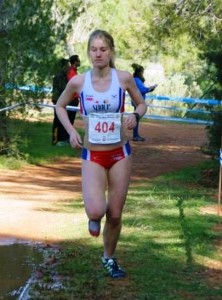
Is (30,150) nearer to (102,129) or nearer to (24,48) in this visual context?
(24,48)

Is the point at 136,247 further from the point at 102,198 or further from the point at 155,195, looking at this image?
the point at 155,195

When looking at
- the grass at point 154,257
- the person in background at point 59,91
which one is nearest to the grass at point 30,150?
the person in background at point 59,91

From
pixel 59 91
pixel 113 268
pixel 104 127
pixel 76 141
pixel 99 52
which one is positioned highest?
pixel 99 52

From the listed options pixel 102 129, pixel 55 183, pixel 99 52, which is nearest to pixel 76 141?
pixel 102 129

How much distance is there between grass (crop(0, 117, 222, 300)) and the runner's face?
169 cm

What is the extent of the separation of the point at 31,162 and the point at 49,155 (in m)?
1.06

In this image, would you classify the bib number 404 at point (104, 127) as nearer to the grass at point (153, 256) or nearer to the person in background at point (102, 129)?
the person in background at point (102, 129)

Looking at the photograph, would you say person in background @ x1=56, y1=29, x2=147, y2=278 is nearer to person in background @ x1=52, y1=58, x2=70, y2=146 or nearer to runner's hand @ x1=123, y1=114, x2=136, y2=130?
runner's hand @ x1=123, y1=114, x2=136, y2=130

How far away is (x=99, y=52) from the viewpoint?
6219 mm

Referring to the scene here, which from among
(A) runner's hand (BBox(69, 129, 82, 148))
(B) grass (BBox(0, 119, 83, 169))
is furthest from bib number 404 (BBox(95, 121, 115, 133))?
(B) grass (BBox(0, 119, 83, 169))

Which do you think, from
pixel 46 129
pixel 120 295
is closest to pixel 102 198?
pixel 120 295

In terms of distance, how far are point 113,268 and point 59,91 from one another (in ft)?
35.4

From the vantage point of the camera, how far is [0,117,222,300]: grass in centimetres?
612

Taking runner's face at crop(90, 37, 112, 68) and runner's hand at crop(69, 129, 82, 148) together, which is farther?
runner's face at crop(90, 37, 112, 68)
